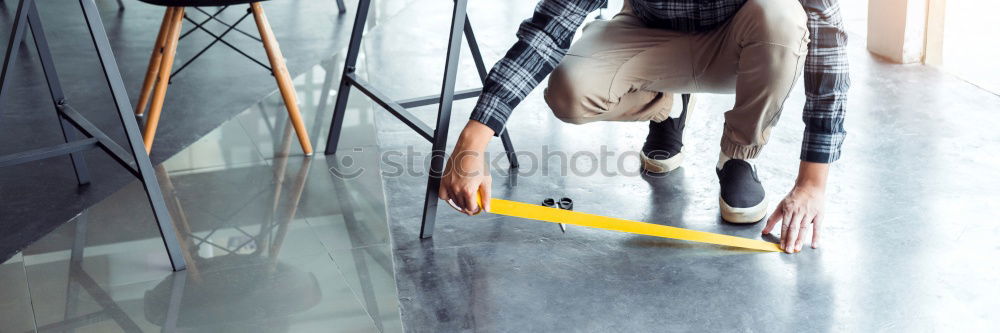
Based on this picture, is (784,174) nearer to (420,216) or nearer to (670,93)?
(670,93)

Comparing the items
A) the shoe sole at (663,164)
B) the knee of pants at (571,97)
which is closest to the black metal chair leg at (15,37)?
the knee of pants at (571,97)

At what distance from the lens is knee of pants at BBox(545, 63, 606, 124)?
212 cm

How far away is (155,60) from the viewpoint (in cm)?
272

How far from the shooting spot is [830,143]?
193 centimetres

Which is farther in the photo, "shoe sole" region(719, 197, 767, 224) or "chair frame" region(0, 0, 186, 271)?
"shoe sole" region(719, 197, 767, 224)

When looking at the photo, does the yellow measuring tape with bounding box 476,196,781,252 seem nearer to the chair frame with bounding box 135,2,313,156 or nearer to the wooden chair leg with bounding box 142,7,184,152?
the chair frame with bounding box 135,2,313,156

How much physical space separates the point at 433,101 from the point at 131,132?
0.77 m

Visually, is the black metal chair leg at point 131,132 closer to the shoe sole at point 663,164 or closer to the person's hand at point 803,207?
the shoe sole at point 663,164

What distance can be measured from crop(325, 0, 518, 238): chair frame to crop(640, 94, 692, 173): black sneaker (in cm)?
38

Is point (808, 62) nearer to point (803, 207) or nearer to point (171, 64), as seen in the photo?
point (803, 207)

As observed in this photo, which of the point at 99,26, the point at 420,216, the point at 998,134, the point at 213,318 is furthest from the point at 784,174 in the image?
the point at 99,26

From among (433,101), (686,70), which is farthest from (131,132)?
(686,70)

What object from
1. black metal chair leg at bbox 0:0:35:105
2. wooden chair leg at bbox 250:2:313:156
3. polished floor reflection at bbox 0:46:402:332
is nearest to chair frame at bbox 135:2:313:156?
wooden chair leg at bbox 250:2:313:156

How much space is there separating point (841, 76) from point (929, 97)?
122 cm
